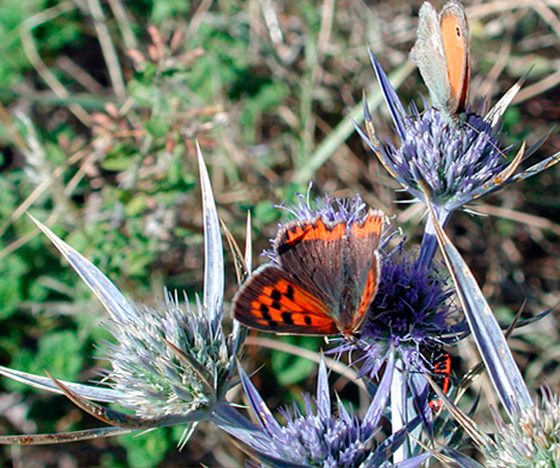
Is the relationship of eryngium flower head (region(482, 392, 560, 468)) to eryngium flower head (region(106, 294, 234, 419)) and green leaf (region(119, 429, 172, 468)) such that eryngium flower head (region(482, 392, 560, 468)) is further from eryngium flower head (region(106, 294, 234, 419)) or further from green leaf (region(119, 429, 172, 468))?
green leaf (region(119, 429, 172, 468))

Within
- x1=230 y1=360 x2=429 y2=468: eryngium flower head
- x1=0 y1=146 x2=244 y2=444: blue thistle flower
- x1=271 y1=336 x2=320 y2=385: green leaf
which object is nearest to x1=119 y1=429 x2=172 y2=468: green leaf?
x1=271 y1=336 x2=320 y2=385: green leaf

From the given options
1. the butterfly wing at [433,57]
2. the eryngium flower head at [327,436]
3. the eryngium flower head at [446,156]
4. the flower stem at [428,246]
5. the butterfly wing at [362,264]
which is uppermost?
the butterfly wing at [433,57]

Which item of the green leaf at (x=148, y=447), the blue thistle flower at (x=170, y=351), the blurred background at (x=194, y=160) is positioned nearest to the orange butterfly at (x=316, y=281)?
the blue thistle flower at (x=170, y=351)

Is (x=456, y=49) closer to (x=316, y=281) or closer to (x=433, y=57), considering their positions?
(x=433, y=57)

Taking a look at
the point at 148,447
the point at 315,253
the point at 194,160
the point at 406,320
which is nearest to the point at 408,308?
the point at 406,320

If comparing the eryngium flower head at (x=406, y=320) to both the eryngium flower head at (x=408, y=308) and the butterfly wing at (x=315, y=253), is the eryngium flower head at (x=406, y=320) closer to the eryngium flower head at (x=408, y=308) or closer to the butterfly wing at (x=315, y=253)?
the eryngium flower head at (x=408, y=308)
